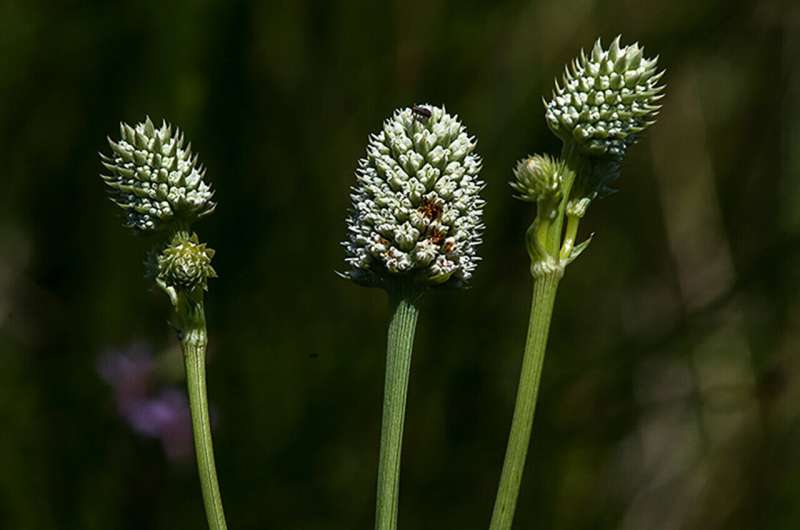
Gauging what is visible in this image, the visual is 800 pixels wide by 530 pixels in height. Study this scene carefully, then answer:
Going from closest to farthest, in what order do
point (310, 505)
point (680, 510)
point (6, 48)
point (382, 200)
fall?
1. point (382, 200)
2. point (310, 505)
3. point (6, 48)
4. point (680, 510)

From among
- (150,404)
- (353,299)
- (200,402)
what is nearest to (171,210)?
(200,402)

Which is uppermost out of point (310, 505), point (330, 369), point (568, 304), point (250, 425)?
point (568, 304)

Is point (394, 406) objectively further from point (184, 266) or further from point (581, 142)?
point (581, 142)

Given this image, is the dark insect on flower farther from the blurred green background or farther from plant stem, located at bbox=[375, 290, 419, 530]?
the blurred green background

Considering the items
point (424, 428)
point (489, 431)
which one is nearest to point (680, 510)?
point (489, 431)

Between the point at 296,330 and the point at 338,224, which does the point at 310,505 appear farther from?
the point at 338,224

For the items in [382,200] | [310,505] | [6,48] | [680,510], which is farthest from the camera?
[680,510]
